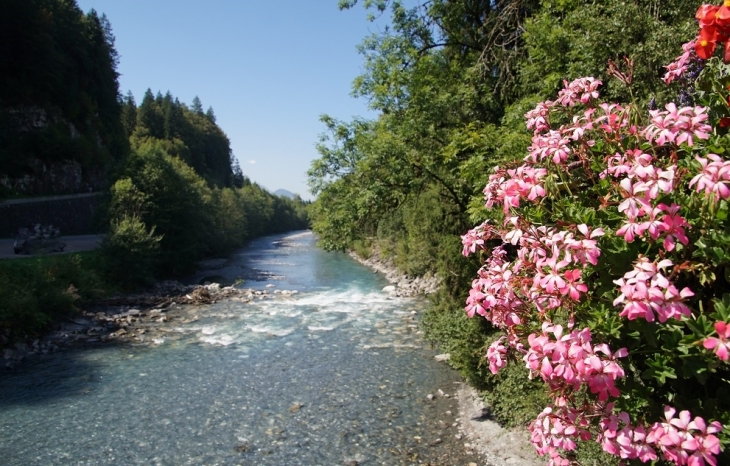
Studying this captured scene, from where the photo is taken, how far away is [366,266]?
36.9 meters

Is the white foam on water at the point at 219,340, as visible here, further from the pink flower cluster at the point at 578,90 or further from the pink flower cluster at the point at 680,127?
the pink flower cluster at the point at 680,127

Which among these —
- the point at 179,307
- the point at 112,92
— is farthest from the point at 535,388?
the point at 112,92

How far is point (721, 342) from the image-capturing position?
1936 mm

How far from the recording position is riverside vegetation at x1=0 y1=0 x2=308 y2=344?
20.4 m

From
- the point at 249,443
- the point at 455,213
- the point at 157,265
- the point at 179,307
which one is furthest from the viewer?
the point at 157,265

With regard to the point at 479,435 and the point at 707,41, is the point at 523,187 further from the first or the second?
the point at 479,435

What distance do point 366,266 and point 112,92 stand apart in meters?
41.4

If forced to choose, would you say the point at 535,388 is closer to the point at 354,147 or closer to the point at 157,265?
the point at 354,147

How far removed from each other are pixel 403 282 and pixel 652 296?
24.3 meters

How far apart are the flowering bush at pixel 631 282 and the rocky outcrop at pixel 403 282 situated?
46.5 ft

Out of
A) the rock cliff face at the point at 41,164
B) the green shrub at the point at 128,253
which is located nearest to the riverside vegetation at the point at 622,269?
the green shrub at the point at 128,253

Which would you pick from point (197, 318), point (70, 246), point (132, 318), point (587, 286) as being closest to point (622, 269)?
point (587, 286)

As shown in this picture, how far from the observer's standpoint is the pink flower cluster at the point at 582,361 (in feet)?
7.49

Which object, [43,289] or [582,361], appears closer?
[582,361]
